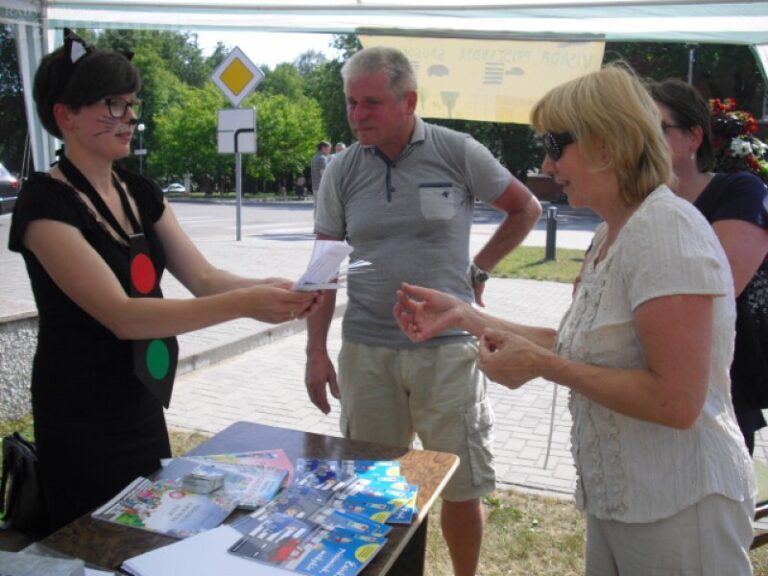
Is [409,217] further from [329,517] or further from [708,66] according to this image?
[708,66]

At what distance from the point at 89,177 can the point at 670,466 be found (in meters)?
1.74

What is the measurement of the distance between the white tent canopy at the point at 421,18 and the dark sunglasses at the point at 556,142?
161cm

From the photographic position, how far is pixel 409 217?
2701 millimetres

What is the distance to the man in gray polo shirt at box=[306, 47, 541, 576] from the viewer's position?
2686 millimetres

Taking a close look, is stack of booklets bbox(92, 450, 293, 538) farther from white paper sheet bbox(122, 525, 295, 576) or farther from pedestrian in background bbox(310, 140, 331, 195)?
pedestrian in background bbox(310, 140, 331, 195)

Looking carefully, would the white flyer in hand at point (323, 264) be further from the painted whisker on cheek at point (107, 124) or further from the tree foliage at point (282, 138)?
the tree foliage at point (282, 138)

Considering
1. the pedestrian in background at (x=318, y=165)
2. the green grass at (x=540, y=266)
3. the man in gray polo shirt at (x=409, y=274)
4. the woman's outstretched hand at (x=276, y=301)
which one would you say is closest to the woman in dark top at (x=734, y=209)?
the man in gray polo shirt at (x=409, y=274)

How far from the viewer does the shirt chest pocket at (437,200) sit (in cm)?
271

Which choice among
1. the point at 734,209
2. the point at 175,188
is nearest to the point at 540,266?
the point at 734,209

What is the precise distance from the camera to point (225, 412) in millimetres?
5059

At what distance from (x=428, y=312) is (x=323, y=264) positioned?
16.7 inches

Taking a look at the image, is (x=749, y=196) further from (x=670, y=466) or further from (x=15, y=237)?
(x=15, y=237)

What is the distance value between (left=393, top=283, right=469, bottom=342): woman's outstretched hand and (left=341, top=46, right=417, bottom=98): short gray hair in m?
0.94

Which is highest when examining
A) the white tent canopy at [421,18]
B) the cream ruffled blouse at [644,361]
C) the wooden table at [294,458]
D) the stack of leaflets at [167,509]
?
the white tent canopy at [421,18]
